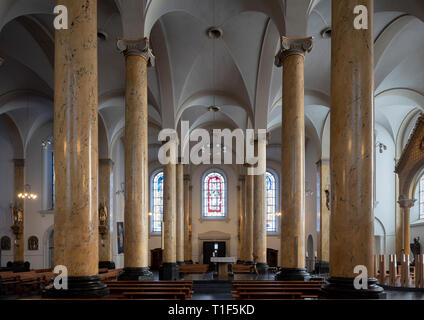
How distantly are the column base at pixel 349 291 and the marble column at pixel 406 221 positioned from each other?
1680cm

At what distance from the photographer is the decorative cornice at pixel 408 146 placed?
19000mm

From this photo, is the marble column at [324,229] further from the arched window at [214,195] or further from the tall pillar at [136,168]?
the tall pillar at [136,168]

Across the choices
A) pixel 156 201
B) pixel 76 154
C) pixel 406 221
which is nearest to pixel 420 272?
pixel 406 221

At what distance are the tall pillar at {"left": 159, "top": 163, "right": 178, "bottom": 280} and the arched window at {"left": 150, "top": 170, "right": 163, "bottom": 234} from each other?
48.8ft

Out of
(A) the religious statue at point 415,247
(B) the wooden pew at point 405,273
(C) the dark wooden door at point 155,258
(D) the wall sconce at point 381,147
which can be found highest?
(D) the wall sconce at point 381,147

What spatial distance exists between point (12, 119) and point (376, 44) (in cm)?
1773

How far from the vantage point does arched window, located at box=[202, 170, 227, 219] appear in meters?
32.0

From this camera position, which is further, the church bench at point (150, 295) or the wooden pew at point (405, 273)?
the wooden pew at point (405, 273)

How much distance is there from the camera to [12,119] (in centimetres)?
2197

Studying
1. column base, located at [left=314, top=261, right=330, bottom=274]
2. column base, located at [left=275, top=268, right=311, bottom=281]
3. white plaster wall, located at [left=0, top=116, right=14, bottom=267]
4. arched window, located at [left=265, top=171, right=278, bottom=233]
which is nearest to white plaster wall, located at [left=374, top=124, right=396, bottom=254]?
column base, located at [left=314, top=261, right=330, bottom=274]

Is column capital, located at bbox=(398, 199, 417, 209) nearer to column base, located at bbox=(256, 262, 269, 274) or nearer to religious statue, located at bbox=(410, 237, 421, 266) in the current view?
religious statue, located at bbox=(410, 237, 421, 266)

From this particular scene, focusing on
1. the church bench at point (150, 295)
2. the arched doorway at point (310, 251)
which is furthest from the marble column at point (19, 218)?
the arched doorway at point (310, 251)
